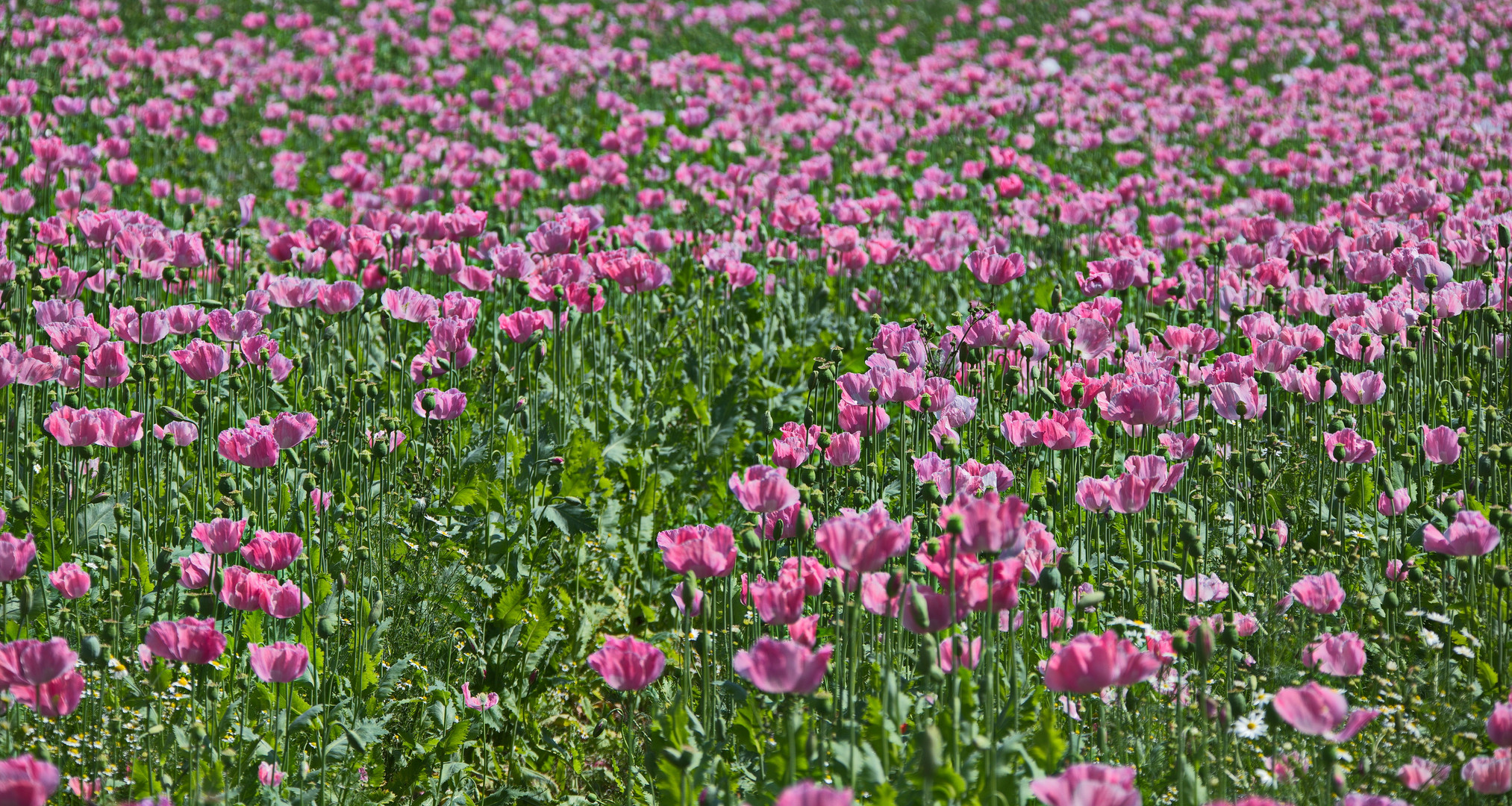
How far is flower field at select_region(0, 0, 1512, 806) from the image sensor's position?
105 inches

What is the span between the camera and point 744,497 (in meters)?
2.93

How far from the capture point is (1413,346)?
462 cm

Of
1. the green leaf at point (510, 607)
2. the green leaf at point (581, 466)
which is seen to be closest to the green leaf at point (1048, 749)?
the green leaf at point (510, 607)

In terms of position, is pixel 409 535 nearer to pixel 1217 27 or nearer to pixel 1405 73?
pixel 1405 73

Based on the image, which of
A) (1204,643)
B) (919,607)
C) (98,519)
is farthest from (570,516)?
(1204,643)

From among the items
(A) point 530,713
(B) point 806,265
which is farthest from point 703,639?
(B) point 806,265

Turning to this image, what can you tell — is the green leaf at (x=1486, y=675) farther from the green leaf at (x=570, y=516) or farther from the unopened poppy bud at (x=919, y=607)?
the green leaf at (x=570, y=516)

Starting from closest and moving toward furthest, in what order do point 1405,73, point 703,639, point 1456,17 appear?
point 703,639 < point 1405,73 < point 1456,17

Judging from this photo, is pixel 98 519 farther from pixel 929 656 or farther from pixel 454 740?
pixel 929 656

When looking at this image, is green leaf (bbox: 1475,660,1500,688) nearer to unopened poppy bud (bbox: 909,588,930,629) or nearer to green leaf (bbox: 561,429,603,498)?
unopened poppy bud (bbox: 909,588,930,629)

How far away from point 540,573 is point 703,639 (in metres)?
1.65

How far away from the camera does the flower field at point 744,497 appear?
2.66 meters

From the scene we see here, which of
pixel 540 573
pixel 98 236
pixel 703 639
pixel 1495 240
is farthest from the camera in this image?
pixel 1495 240

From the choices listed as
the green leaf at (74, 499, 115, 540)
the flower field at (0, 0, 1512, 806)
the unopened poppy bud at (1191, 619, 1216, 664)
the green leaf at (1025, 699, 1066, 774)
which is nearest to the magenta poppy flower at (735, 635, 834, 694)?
the flower field at (0, 0, 1512, 806)
